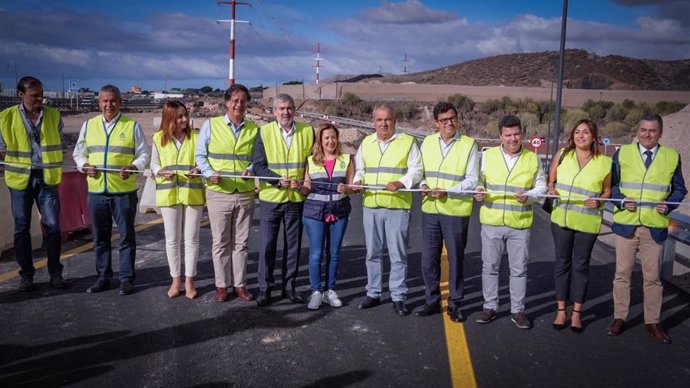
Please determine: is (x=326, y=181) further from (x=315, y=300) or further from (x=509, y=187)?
(x=509, y=187)

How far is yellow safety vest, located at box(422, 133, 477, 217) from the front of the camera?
5367mm

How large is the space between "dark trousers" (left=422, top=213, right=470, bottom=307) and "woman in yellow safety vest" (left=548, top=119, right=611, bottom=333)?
87 centimetres

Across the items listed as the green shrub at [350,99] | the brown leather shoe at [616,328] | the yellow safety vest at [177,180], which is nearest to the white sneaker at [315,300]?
the yellow safety vest at [177,180]

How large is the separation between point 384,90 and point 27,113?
230 ft

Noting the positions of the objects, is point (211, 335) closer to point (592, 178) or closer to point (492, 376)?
point (492, 376)

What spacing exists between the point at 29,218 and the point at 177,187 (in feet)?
5.51

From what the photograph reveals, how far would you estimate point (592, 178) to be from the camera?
5.12 metres

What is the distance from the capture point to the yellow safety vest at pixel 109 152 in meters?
5.93

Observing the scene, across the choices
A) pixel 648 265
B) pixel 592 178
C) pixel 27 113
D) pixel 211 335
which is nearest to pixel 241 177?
pixel 211 335

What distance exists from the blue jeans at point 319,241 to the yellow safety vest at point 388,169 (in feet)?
1.45

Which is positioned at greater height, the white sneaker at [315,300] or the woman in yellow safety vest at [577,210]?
the woman in yellow safety vest at [577,210]

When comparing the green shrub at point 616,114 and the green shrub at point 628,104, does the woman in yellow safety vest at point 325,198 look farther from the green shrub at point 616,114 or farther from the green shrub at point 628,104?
the green shrub at point 628,104

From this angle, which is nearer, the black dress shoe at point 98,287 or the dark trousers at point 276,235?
the dark trousers at point 276,235

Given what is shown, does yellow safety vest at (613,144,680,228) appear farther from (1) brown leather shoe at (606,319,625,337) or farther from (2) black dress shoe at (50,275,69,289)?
(2) black dress shoe at (50,275,69,289)
